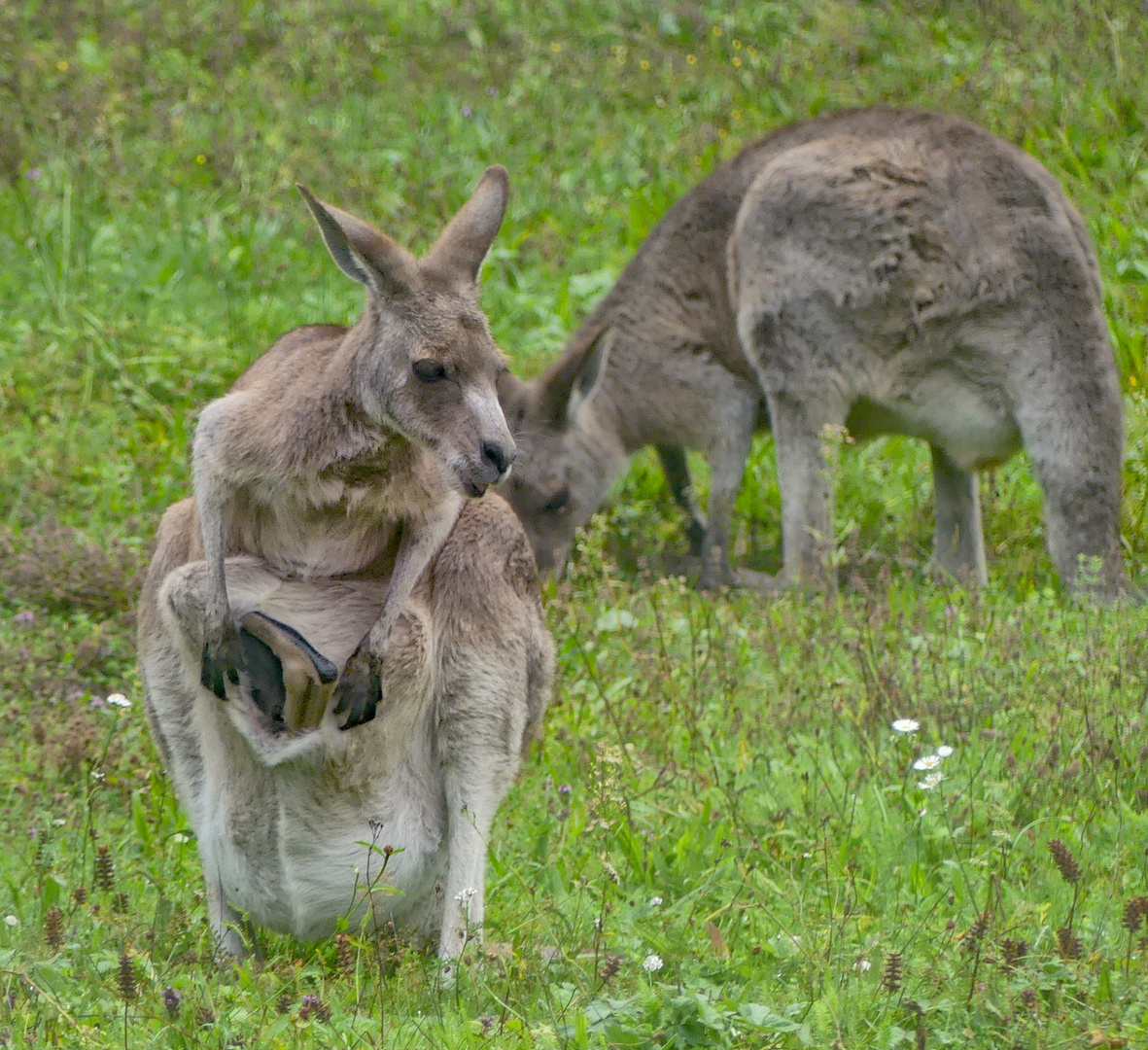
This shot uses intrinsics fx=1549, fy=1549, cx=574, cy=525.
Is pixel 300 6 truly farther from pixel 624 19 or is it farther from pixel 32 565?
pixel 32 565

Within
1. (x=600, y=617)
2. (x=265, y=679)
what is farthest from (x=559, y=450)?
(x=265, y=679)

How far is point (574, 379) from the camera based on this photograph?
6.54 metres

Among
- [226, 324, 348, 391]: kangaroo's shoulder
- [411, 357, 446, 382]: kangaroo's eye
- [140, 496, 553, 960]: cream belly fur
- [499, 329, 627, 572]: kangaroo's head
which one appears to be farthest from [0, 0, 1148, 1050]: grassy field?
[226, 324, 348, 391]: kangaroo's shoulder

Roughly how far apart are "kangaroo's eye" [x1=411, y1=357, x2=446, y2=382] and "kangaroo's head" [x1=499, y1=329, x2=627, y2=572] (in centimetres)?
326

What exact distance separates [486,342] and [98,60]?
7194 millimetres

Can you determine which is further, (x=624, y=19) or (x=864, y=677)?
(x=624, y=19)

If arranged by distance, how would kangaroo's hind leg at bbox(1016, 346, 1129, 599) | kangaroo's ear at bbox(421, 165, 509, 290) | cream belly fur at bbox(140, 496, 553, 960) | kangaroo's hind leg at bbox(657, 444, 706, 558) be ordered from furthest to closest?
kangaroo's hind leg at bbox(657, 444, 706, 558) → kangaroo's hind leg at bbox(1016, 346, 1129, 599) → kangaroo's ear at bbox(421, 165, 509, 290) → cream belly fur at bbox(140, 496, 553, 960)

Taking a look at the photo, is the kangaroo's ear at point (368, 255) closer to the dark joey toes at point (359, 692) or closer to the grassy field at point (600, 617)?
the dark joey toes at point (359, 692)

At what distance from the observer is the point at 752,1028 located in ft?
8.85

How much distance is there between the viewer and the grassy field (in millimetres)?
2889

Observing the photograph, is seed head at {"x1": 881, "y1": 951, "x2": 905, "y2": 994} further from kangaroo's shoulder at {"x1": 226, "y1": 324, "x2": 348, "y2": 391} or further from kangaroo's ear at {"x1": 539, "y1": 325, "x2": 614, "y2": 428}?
kangaroo's ear at {"x1": 539, "y1": 325, "x2": 614, "y2": 428}

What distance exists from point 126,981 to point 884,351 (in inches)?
165

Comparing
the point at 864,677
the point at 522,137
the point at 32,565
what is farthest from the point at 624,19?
the point at 864,677

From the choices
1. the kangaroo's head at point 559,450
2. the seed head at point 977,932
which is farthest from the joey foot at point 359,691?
the kangaroo's head at point 559,450
